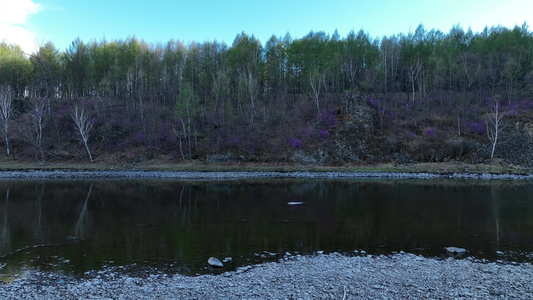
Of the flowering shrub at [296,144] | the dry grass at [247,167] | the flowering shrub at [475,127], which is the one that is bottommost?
the dry grass at [247,167]

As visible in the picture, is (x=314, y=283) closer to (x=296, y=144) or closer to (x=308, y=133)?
(x=296, y=144)

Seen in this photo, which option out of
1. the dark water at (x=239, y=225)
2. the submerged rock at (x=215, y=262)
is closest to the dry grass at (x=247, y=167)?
→ the dark water at (x=239, y=225)

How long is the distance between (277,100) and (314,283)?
64454 mm

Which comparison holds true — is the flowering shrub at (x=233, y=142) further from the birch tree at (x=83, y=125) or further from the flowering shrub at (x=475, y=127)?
the flowering shrub at (x=475, y=127)

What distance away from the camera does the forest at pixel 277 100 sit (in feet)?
177

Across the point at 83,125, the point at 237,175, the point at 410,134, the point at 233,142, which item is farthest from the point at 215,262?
the point at 83,125

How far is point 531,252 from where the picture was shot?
12875mm

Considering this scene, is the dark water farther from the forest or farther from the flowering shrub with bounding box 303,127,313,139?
the flowering shrub with bounding box 303,127,313,139

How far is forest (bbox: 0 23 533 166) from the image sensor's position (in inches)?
2126

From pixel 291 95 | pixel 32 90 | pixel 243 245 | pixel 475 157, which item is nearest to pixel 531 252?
pixel 243 245

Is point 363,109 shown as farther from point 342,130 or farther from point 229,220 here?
point 229,220

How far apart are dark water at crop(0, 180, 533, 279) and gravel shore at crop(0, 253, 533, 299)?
1.18 meters

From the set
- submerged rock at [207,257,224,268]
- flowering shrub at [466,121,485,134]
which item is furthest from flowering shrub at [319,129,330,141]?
submerged rock at [207,257,224,268]

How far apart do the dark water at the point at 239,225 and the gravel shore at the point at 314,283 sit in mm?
1178
